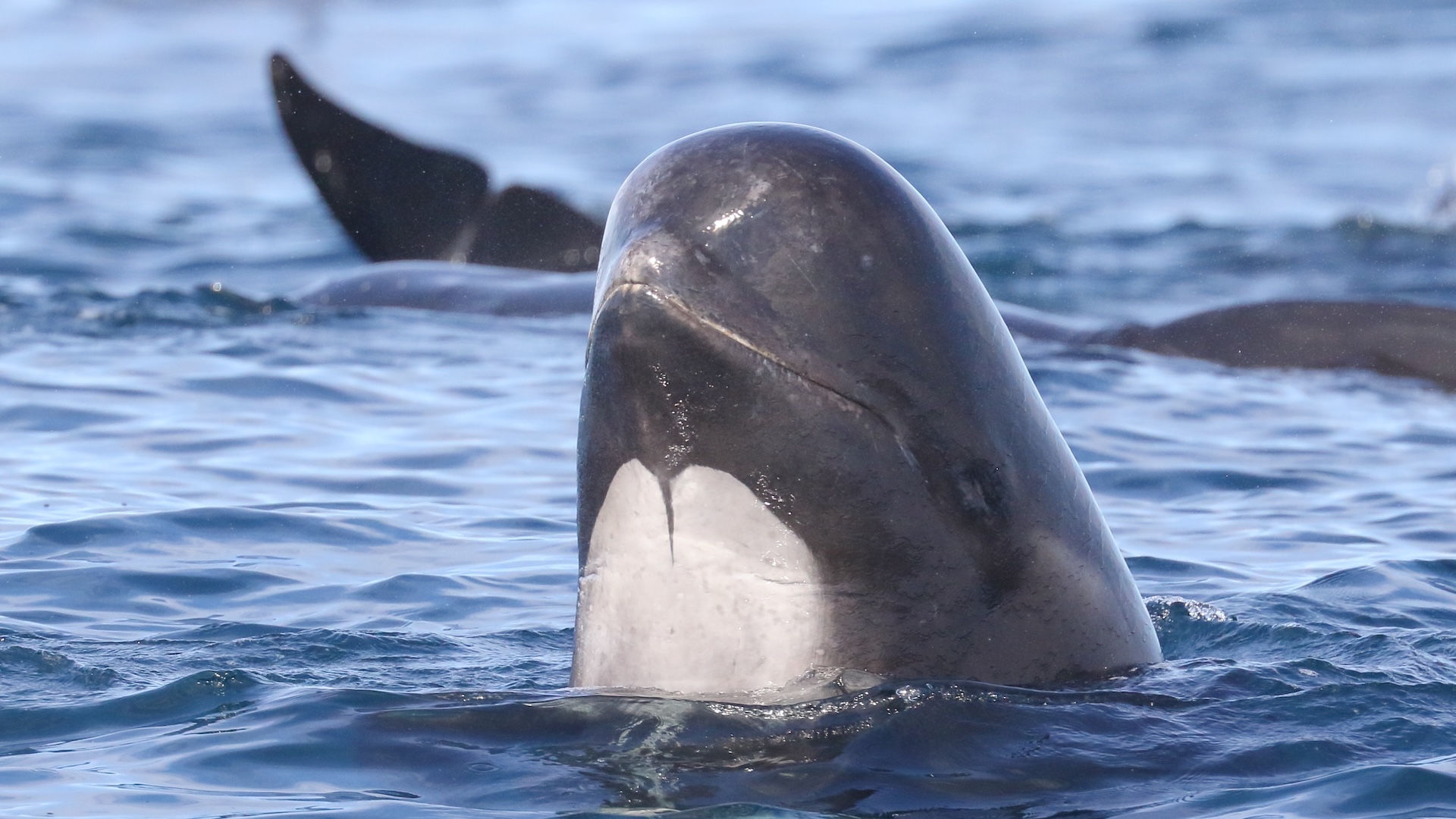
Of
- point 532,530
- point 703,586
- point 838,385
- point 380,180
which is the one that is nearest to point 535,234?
point 380,180

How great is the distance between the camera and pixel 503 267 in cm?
1619

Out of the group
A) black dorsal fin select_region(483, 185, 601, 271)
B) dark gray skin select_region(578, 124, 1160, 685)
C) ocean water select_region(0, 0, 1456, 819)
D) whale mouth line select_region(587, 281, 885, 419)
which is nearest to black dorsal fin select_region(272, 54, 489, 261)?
black dorsal fin select_region(483, 185, 601, 271)

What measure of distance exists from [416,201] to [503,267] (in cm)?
92

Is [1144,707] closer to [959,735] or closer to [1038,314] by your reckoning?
[959,735]

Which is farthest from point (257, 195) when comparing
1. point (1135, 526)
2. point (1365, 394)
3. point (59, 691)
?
point (59, 691)

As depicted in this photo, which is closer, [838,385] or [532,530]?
[838,385]

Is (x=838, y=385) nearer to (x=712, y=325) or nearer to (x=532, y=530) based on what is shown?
(x=712, y=325)

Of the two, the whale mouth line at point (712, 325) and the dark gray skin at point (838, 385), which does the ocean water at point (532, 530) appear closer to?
the dark gray skin at point (838, 385)

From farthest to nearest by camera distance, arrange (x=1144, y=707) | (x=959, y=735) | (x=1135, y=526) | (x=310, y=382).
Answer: (x=310, y=382)
(x=1135, y=526)
(x=1144, y=707)
(x=959, y=735)

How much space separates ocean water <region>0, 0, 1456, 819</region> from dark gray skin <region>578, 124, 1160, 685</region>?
27 cm

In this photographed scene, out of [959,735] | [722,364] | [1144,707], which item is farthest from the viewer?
[1144,707]

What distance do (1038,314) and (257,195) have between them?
46.1 feet

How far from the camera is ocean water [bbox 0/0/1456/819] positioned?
4578mm

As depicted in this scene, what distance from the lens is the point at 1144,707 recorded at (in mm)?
4883
